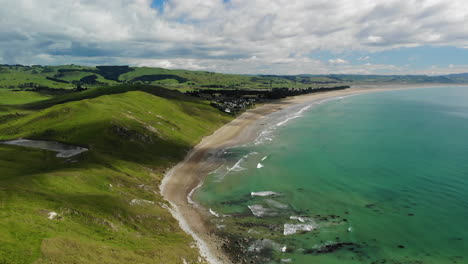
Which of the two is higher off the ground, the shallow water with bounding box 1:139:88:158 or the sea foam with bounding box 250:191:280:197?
the shallow water with bounding box 1:139:88:158

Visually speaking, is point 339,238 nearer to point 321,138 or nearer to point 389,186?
point 389,186

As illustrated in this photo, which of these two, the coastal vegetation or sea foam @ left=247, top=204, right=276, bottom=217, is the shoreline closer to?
the coastal vegetation

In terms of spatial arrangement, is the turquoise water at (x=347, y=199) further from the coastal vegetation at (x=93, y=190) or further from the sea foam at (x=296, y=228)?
the coastal vegetation at (x=93, y=190)

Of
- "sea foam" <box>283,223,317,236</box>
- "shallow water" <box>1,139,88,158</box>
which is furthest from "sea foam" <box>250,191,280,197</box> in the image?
"shallow water" <box>1,139,88,158</box>

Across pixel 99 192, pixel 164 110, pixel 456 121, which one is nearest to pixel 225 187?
pixel 99 192

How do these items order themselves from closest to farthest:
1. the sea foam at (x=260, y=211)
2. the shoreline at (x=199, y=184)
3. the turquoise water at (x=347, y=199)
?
the turquoise water at (x=347, y=199), the shoreline at (x=199, y=184), the sea foam at (x=260, y=211)

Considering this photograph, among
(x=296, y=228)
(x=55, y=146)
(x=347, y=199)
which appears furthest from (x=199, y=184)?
(x=55, y=146)

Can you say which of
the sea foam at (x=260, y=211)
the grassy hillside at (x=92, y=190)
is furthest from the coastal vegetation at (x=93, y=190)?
the sea foam at (x=260, y=211)
